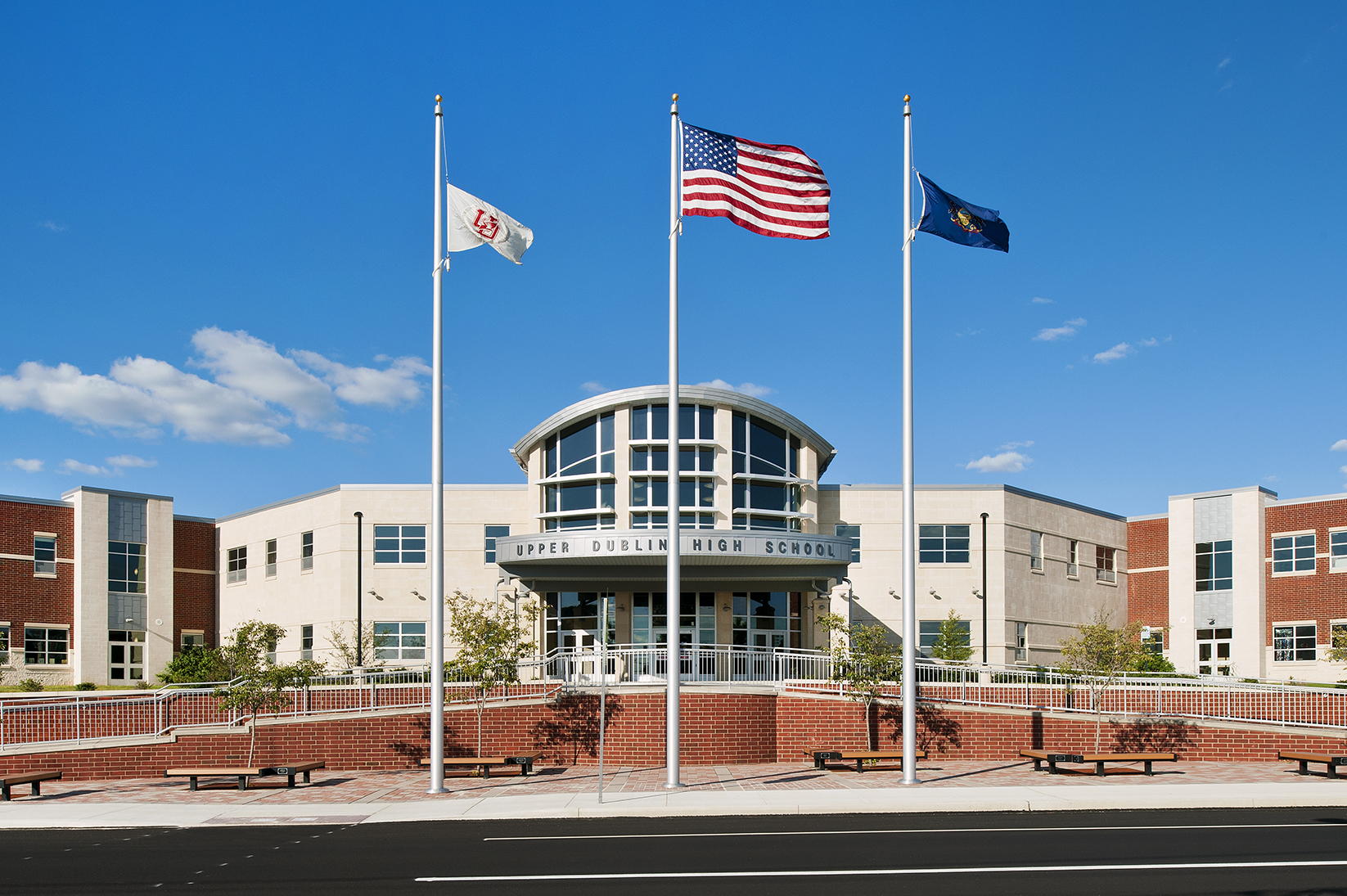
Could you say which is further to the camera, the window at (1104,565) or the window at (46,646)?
the window at (1104,565)

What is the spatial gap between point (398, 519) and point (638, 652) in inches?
784

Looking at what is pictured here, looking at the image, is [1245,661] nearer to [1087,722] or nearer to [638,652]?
[1087,722]

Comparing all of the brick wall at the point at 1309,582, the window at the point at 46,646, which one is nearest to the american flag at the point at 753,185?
the brick wall at the point at 1309,582

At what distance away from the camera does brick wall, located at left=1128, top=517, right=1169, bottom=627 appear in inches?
1912

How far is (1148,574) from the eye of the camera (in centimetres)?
4925

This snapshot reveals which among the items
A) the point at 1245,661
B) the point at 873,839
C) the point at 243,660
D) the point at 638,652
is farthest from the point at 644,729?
the point at 1245,661

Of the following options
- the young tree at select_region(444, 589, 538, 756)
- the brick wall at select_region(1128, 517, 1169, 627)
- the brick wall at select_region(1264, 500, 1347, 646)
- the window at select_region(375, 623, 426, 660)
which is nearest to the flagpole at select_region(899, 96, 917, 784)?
the young tree at select_region(444, 589, 538, 756)

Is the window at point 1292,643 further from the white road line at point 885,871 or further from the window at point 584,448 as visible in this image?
the white road line at point 885,871

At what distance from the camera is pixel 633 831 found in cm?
1603

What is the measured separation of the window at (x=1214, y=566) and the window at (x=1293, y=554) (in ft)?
5.25

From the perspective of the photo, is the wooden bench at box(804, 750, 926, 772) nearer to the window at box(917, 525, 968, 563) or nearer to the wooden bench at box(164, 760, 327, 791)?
the wooden bench at box(164, 760, 327, 791)

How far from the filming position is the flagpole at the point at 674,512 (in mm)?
20344

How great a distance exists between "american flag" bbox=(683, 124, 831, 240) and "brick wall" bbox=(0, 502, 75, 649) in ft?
118

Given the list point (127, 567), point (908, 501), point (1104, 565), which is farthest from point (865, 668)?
point (127, 567)
